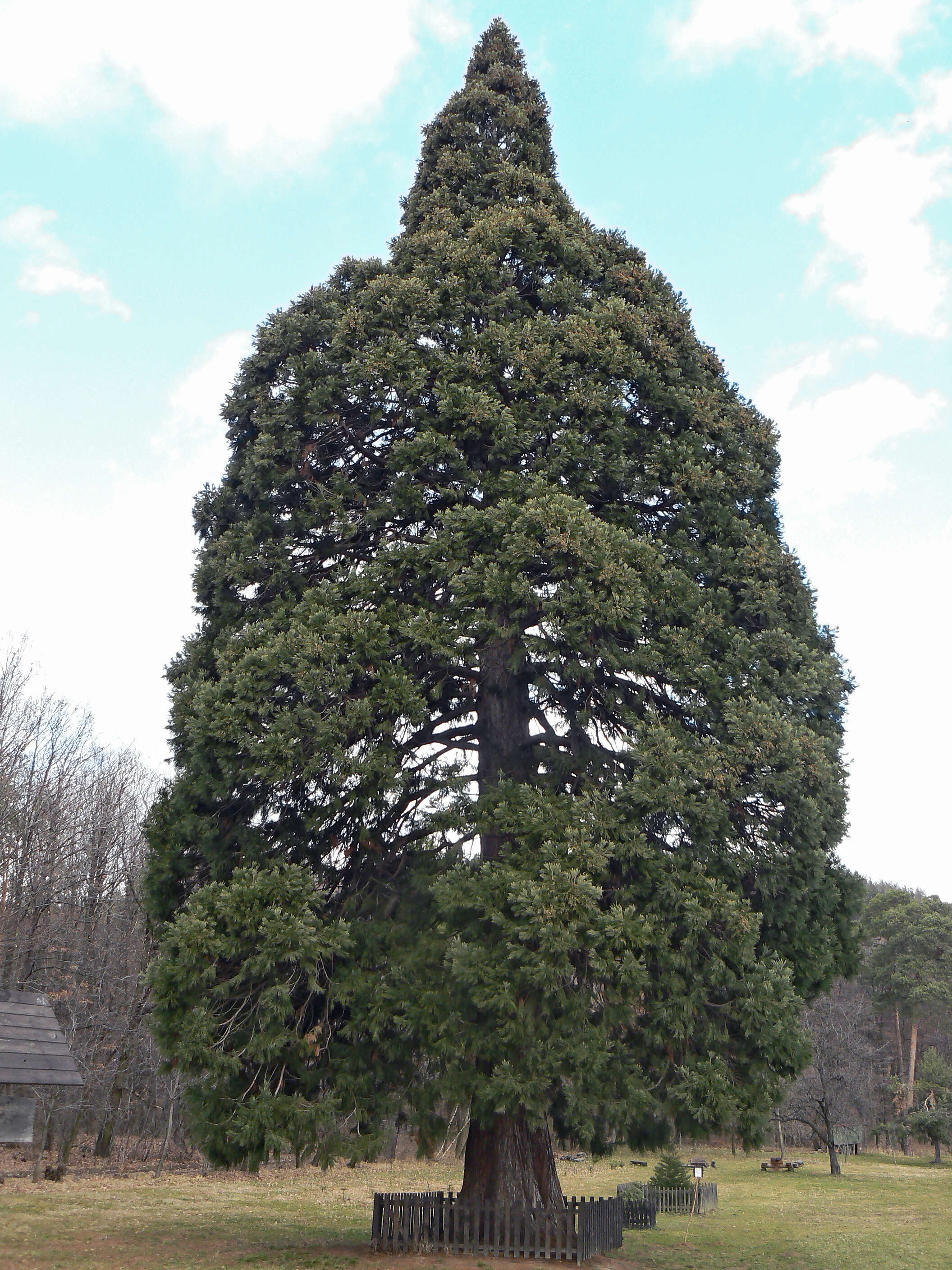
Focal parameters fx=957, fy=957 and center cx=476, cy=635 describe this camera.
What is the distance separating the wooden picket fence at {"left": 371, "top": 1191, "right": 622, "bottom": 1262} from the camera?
11945 mm

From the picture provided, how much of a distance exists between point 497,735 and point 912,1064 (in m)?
50.2

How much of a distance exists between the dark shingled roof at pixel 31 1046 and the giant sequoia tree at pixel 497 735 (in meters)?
2.01

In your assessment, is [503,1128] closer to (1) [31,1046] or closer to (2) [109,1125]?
(1) [31,1046]

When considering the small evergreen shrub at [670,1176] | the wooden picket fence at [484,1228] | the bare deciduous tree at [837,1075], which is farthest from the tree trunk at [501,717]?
the bare deciduous tree at [837,1075]

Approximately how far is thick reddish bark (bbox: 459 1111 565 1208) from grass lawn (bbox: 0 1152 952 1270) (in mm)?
990

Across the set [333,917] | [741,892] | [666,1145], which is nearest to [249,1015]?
[333,917]

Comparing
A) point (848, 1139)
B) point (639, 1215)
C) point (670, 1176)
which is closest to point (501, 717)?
point (639, 1215)

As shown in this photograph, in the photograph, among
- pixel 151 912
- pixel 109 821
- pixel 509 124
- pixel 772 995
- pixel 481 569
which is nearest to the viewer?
pixel 772 995

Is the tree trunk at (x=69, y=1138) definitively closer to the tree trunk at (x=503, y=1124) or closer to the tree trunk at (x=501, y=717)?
the tree trunk at (x=503, y=1124)

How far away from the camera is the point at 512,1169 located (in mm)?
12383

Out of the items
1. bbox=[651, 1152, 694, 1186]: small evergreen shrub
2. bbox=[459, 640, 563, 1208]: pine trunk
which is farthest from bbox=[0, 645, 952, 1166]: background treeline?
bbox=[459, 640, 563, 1208]: pine trunk

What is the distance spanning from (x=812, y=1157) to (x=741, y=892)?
43.6 metres

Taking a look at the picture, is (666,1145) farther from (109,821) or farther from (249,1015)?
(109,821)

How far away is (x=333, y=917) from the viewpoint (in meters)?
Answer: 12.4
